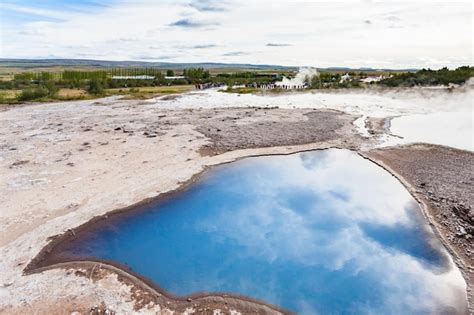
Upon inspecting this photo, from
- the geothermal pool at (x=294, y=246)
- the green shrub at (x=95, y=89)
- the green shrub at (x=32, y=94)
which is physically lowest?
the geothermal pool at (x=294, y=246)

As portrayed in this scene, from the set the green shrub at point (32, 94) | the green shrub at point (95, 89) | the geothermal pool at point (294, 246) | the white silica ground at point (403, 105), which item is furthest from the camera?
the green shrub at point (95, 89)

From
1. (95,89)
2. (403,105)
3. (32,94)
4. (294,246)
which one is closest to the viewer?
(294,246)

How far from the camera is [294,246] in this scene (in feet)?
32.2

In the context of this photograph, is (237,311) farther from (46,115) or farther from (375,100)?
(375,100)

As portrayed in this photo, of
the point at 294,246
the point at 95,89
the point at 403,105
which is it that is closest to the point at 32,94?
the point at 95,89

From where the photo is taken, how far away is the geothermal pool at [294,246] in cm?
793

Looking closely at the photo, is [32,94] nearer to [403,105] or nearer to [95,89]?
[95,89]

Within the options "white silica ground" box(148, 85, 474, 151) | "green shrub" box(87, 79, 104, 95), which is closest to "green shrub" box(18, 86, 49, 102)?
"green shrub" box(87, 79, 104, 95)

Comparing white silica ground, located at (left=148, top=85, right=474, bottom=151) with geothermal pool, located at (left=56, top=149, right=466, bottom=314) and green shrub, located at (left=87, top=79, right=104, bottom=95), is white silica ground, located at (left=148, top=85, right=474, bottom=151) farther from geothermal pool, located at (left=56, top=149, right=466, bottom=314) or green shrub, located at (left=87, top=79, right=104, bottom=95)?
green shrub, located at (left=87, top=79, right=104, bottom=95)

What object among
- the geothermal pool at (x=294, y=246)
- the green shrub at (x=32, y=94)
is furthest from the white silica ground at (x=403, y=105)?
the green shrub at (x=32, y=94)

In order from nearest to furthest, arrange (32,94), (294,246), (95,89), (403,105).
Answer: (294,246) < (403,105) < (32,94) < (95,89)

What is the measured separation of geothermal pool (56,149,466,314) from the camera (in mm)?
7926

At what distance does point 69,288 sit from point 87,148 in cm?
1237

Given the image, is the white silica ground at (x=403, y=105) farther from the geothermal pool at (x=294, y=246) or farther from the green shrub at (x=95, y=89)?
the green shrub at (x=95, y=89)
